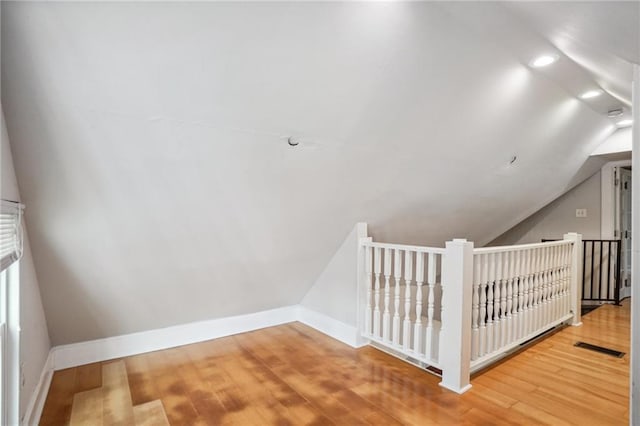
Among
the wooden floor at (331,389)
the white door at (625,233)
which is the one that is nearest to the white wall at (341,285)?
the wooden floor at (331,389)

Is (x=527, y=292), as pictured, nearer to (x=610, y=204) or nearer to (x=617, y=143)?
(x=617, y=143)

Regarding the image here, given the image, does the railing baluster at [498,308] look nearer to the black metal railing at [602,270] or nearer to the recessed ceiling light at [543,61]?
the recessed ceiling light at [543,61]

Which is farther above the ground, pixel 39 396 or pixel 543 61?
pixel 543 61

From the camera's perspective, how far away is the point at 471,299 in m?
2.38

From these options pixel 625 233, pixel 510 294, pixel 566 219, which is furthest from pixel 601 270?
pixel 510 294

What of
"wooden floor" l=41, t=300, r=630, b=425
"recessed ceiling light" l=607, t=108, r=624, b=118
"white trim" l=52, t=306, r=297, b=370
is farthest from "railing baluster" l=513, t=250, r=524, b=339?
"white trim" l=52, t=306, r=297, b=370

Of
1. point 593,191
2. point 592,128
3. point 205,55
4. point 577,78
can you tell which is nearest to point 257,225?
point 205,55

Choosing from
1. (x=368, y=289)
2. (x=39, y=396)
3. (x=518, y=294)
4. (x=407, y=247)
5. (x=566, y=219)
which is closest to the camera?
(x=39, y=396)

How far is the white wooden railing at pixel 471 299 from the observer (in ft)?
7.62

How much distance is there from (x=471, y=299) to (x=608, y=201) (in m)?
4.10

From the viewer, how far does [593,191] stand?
5109 mm

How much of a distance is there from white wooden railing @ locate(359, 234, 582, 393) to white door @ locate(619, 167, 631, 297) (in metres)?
2.01

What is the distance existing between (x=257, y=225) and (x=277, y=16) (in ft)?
4.99

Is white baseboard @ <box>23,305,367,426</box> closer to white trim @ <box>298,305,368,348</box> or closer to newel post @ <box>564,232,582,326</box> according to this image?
white trim @ <box>298,305,368,348</box>
